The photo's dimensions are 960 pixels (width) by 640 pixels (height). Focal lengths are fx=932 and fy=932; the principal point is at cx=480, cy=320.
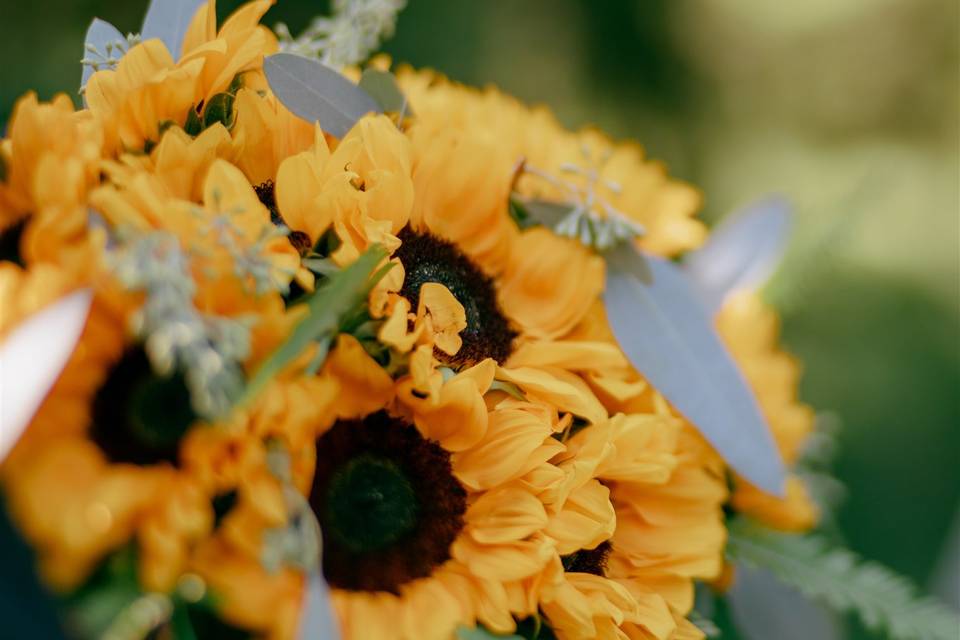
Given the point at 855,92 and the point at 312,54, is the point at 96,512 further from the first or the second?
the point at 855,92

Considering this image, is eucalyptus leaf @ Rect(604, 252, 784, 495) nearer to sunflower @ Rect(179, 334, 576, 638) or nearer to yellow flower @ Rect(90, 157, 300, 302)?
sunflower @ Rect(179, 334, 576, 638)

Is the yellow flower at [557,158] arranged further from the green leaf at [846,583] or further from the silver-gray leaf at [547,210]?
the green leaf at [846,583]

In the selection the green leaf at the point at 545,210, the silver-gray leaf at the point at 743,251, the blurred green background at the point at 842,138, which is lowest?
the blurred green background at the point at 842,138

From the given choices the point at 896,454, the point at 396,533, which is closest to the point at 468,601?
the point at 396,533

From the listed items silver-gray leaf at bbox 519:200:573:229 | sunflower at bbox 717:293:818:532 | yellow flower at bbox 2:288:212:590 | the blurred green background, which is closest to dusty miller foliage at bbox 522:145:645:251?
silver-gray leaf at bbox 519:200:573:229

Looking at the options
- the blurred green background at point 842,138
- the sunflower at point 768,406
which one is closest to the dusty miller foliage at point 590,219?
the sunflower at point 768,406

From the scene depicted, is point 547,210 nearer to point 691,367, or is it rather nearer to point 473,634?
point 691,367
